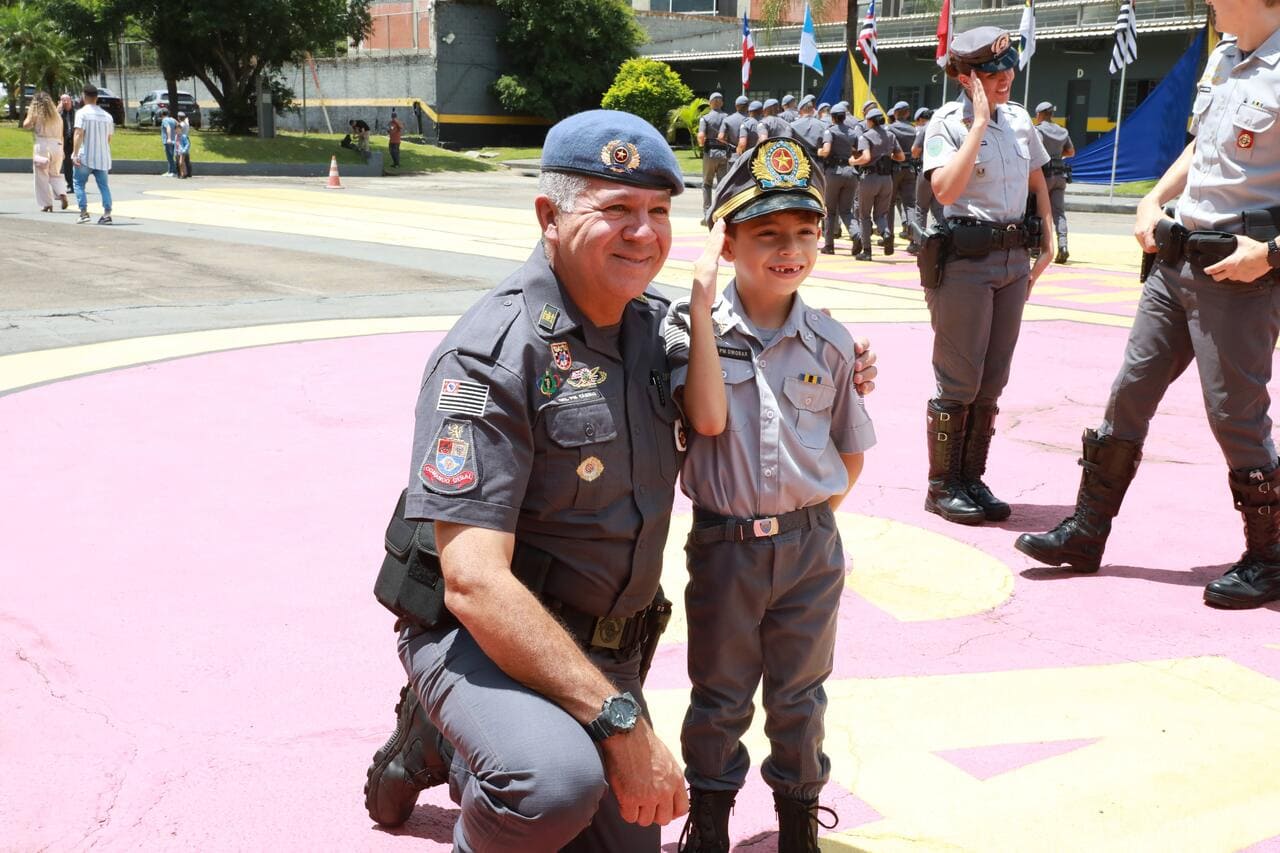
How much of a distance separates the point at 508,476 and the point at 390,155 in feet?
127

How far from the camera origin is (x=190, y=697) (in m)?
3.51

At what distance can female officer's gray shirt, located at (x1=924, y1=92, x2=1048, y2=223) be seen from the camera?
525 cm

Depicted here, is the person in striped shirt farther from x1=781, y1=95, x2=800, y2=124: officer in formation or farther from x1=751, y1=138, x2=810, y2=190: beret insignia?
x1=751, y1=138, x2=810, y2=190: beret insignia

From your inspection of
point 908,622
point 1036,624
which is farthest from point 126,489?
point 1036,624

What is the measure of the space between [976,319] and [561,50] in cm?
→ 4663

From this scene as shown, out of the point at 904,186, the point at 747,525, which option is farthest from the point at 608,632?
the point at 904,186

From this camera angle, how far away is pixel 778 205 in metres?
2.71

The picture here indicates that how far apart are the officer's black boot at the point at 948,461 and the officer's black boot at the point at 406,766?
3254 mm

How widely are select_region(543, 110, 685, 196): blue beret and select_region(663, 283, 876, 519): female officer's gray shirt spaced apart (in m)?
0.38

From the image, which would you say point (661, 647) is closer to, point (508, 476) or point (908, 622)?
point (908, 622)

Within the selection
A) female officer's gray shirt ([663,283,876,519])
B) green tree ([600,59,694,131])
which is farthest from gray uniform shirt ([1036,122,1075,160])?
green tree ([600,59,694,131])

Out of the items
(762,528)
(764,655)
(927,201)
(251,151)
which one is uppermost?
(251,151)

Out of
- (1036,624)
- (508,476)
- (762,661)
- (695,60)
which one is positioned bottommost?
(1036,624)

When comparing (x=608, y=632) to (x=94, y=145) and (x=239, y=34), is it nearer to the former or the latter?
(x=94, y=145)
